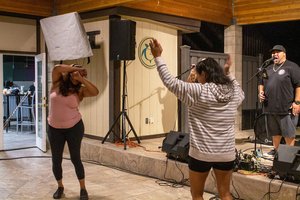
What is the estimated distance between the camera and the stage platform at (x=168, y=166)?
12.5 ft

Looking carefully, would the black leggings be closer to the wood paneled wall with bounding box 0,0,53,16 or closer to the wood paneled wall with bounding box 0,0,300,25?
the wood paneled wall with bounding box 0,0,300,25

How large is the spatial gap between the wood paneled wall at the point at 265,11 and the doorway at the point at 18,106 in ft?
13.9

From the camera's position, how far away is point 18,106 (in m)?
8.98

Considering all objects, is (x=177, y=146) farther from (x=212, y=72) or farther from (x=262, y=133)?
(x=212, y=72)

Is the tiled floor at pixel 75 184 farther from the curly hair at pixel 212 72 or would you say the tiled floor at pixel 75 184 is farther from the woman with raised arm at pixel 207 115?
the curly hair at pixel 212 72

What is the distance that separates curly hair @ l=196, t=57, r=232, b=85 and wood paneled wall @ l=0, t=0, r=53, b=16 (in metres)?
4.80

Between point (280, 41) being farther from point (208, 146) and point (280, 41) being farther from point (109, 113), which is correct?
point (208, 146)

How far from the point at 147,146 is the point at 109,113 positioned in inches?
34.4

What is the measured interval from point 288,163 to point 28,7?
508cm

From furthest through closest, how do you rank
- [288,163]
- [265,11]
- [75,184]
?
[265,11] → [75,184] → [288,163]

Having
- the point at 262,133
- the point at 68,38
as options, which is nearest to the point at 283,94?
the point at 262,133

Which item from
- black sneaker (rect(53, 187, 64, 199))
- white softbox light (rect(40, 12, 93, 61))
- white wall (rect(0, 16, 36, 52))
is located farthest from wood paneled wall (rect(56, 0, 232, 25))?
black sneaker (rect(53, 187, 64, 199))

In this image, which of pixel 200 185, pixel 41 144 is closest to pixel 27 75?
pixel 41 144

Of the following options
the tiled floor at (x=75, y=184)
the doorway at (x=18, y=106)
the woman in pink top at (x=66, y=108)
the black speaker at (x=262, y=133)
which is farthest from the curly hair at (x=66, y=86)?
the doorway at (x=18, y=106)
